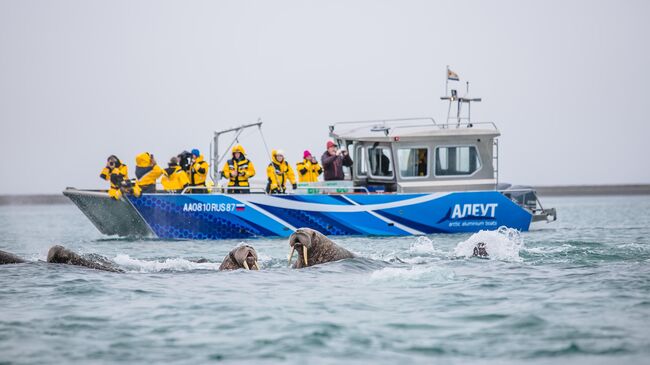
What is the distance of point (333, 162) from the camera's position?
27.3m

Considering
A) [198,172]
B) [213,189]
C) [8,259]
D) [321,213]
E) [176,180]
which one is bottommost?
[8,259]

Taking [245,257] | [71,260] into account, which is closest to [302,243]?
[245,257]

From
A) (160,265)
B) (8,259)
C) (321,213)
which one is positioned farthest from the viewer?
(321,213)

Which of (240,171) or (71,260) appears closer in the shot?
(71,260)


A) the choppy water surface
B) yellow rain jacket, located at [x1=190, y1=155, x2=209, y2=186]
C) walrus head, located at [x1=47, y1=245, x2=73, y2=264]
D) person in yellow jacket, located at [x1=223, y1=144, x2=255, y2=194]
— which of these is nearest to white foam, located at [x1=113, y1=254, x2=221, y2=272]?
the choppy water surface

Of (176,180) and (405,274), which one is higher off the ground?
(176,180)

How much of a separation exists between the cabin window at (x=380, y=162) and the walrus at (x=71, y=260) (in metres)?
12.6

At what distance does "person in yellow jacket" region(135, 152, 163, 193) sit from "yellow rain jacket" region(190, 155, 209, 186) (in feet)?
2.79

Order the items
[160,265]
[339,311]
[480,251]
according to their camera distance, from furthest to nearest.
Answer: [480,251], [160,265], [339,311]

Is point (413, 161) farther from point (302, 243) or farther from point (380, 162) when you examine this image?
point (302, 243)

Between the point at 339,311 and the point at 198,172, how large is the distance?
1482 centimetres

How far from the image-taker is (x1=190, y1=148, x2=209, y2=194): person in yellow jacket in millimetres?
25797

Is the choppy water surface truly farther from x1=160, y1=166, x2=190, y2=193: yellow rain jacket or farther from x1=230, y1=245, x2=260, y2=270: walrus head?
x1=160, y1=166, x2=190, y2=193: yellow rain jacket

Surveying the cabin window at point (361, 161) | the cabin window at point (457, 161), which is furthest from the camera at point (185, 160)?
the cabin window at point (457, 161)
